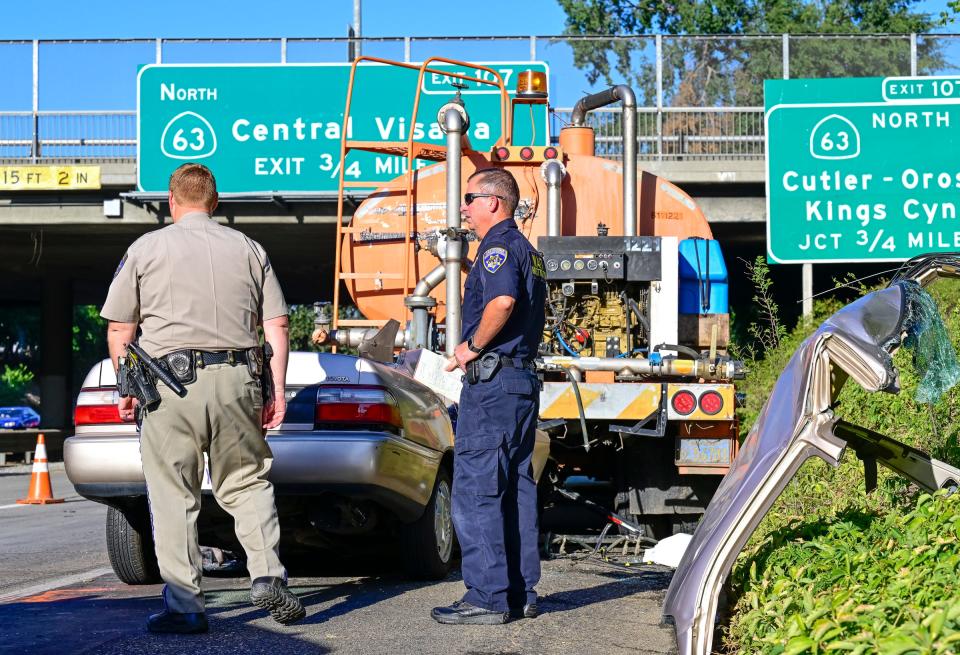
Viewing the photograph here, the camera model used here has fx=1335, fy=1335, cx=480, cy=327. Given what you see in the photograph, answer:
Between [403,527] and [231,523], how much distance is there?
843mm

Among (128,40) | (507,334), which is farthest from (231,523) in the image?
(128,40)

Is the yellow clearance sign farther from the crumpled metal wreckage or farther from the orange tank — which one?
the crumpled metal wreckage

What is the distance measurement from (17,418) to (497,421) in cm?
5534

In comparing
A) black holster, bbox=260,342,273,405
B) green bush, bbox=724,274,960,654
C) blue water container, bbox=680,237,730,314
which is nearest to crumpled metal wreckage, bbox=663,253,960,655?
green bush, bbox=724,274,960,654

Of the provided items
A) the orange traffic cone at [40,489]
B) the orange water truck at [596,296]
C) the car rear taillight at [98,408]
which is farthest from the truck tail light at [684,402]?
the orange traffic cone at [40,489]

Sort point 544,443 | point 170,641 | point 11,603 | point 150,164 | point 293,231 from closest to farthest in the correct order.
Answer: point 170,641
point 11,603
point 544,443
point 150,164
point 293,231

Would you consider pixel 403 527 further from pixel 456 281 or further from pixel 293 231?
pixel 293 231

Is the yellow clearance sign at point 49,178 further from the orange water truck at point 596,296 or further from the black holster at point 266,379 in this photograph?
the black holster at point 266,379

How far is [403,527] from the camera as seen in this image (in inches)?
260

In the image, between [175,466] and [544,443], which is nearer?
[175,466]

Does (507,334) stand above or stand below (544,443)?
above

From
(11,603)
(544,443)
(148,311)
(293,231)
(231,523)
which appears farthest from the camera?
(293,231)

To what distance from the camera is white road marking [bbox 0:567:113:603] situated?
251 inches

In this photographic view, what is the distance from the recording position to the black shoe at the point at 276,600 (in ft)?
17.1
